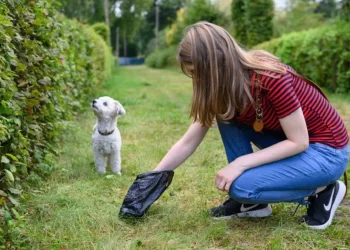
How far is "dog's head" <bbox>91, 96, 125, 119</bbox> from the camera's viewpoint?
406cm

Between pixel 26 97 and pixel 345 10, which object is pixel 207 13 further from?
pixel 26 97

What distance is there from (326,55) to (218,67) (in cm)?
866

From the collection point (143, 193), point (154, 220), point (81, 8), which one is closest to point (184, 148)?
point (143, 193)

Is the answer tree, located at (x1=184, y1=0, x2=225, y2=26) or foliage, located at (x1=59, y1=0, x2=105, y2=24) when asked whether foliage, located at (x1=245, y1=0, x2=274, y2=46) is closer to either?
tree, located at (x1=184, y1=0, x2=225, y2=26)

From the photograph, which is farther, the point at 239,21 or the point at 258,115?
the point at 239,21

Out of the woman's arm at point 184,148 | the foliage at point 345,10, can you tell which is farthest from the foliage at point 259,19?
the woman's arm at point 184,148

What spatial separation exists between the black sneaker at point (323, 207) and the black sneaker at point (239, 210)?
10.5 inches

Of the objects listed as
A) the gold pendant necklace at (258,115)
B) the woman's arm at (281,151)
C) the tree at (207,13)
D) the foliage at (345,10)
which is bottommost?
the woman's arm at (281,151)

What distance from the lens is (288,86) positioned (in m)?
2.50

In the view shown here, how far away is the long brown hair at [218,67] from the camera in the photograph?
2.50 meters

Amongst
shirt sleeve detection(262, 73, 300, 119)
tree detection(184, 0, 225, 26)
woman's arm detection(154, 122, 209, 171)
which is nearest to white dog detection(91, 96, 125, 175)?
woman's arm detection(154, 122, 209, 171)

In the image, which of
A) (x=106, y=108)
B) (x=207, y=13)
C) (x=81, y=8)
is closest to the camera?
(x=106, y=108)

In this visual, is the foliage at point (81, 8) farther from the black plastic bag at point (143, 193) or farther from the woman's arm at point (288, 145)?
the woman's arm at point (288, 145)

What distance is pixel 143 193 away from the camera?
2.95 m
